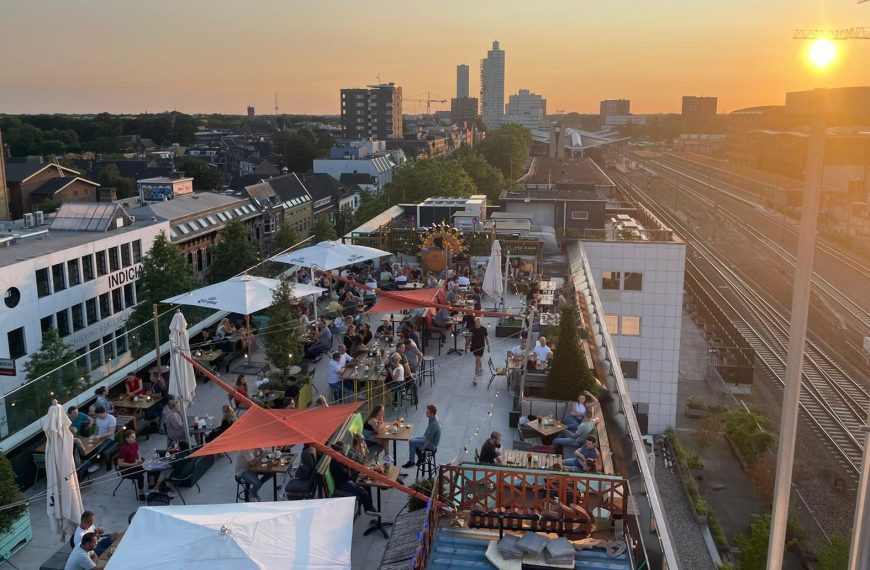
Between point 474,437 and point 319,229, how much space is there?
161 feet

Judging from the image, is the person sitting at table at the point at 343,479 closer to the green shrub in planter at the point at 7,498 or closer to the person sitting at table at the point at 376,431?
the person sitting at table at the point at 376,431

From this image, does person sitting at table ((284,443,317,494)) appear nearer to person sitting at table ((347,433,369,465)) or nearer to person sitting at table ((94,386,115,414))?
person sitting at table ((347,433,369,465))

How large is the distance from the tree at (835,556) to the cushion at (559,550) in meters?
19.4

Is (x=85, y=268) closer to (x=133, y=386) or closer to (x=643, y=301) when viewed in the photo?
(x=643, y=301)

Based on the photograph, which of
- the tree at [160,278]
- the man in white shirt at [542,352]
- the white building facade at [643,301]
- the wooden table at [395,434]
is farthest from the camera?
the tree at [160,278]

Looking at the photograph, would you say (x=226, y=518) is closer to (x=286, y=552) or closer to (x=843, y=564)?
(x=286, y=552)

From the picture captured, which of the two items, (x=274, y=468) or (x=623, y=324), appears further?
(x=623, y=324)

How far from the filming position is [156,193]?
74562 mm

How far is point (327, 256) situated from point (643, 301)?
1736 cm

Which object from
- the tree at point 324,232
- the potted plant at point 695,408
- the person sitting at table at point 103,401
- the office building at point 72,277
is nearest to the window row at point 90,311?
the office building at point 72,277

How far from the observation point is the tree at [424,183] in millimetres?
55281

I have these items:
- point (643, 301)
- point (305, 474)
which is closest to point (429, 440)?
point (305, 474)

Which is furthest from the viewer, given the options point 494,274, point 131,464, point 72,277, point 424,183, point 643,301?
point 424,183

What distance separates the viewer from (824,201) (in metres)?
65.9
